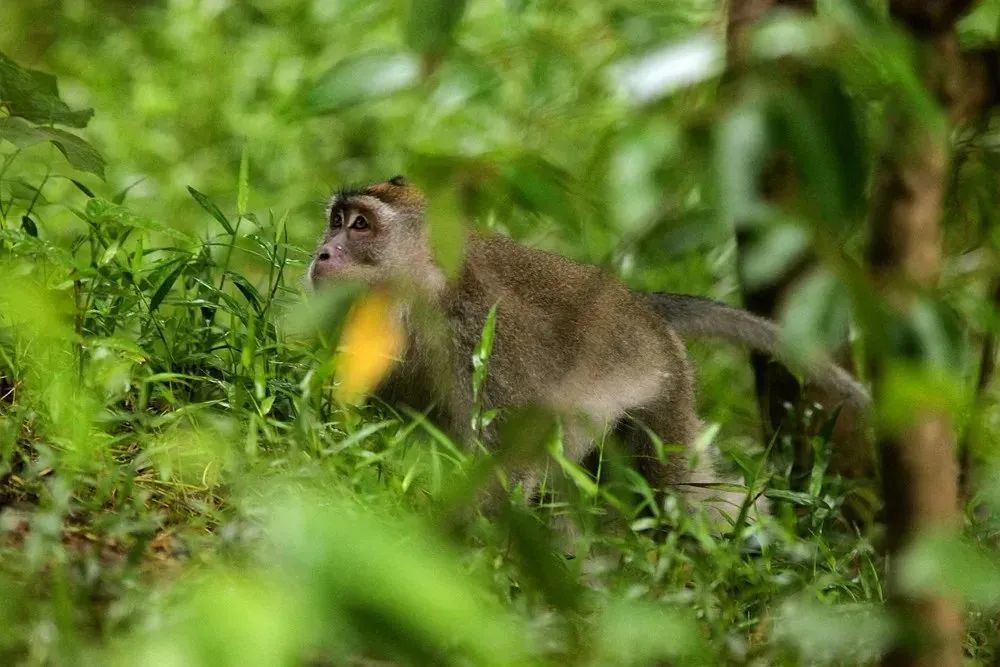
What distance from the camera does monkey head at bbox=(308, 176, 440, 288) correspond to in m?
4.84

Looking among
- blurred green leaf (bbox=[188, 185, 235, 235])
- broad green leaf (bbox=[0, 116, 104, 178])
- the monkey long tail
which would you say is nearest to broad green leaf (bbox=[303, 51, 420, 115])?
broad green leaf (bbox=[0, 116, 104, 178])

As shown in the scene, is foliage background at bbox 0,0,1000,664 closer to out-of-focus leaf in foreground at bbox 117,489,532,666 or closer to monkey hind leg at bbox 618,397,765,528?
out-of-focus leaf in foreground at bbox 117,489,532,666

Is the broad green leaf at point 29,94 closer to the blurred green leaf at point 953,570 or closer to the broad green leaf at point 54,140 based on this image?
the broad green leaf at point 54,140

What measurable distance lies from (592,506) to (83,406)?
144 centimetres

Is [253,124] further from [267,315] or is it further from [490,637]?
[490,637]

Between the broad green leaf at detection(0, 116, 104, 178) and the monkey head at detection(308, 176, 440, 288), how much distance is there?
113cm

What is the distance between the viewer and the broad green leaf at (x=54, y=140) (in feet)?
11.9

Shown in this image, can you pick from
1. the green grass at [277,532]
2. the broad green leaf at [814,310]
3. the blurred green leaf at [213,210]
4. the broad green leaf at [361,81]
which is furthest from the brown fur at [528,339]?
the broad green leaf at [361,81]

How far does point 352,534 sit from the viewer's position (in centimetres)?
105

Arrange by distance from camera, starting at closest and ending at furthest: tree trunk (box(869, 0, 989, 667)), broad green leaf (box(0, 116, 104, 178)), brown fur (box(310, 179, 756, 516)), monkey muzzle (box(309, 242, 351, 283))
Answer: tree trunk (box(869, 0, 989, 667)) → broad green leaf (box(0, 116, 104, 178)) → brown fur (box(310, 179, 756, 516)) → monkey muzzle (box(309, 242, 351, 283))

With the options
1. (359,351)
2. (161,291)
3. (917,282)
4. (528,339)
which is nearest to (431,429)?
(359,351)

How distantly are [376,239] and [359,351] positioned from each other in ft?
7.39

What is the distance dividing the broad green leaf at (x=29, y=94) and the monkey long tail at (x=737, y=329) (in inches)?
99.5

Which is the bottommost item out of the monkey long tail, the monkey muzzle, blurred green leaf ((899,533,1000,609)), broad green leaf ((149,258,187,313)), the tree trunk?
the monkey long tail
